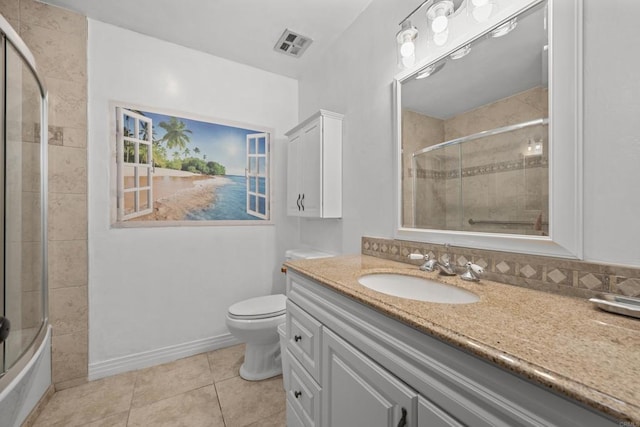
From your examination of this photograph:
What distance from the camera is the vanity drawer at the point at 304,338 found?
1042mm

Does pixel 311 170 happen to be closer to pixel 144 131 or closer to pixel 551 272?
pixel 144 131

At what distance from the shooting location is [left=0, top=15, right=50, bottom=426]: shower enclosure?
1012mm

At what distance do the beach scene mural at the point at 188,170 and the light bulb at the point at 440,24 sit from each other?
1621 mm

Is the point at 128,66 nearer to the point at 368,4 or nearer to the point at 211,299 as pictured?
the point at 368,4

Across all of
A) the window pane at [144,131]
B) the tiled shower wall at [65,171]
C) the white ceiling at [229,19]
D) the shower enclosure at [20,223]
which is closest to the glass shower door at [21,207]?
the shower enclosure at [20,223]

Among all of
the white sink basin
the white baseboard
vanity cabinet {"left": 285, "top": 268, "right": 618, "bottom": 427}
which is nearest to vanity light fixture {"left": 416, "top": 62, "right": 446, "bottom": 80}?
the white sink basin

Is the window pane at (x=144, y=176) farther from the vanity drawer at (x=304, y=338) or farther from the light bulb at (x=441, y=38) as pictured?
the light bulb at (x=441, y=38)

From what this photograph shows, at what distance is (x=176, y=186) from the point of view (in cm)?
207

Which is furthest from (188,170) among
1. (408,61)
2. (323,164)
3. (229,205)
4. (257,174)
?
(408,61)

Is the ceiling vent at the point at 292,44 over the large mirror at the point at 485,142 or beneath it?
over

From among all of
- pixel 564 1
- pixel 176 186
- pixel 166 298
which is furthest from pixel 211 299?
pixel 564 1

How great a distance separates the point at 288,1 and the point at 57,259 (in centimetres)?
221

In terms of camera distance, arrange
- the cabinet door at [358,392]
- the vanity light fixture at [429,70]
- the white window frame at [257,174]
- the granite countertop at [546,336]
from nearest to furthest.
Answer: the granite countertop at [546,336], the cabinet door at [358,392], the vanity light fixture at [429,70], the white window frame at [257,174]

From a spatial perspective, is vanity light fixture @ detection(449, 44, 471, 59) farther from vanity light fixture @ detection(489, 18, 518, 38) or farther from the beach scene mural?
the beach scene mural
